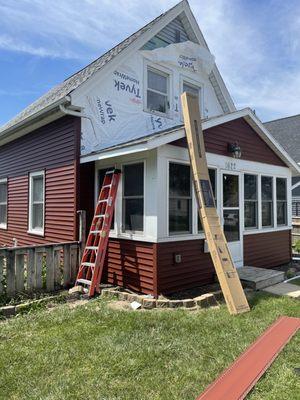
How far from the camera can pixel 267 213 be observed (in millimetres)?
9922

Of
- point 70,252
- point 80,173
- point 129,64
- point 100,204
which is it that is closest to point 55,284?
point 70,252

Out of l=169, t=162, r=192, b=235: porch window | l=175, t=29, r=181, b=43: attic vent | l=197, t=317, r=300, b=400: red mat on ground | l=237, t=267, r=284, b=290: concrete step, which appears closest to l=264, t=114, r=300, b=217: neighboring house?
l=175, t=29, r=181, b=43: attic vent

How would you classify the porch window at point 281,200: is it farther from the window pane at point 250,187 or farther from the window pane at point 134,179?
the window pane at point 134,179

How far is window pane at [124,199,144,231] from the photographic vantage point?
7.04 m

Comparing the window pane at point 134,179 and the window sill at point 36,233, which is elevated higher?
the window pane at point 134,179

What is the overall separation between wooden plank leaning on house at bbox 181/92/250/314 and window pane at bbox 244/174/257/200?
8.49 ft

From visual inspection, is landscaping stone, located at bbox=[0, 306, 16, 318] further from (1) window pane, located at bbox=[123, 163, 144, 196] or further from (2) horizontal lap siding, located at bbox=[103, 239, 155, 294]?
(1) window pane, located at bbox=[123, 163, 144, 196]

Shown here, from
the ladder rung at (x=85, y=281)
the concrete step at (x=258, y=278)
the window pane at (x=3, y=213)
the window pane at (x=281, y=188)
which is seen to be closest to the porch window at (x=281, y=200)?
the window pane at (x=281, y=188)

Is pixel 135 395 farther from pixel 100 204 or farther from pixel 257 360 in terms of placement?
pixel 100 204

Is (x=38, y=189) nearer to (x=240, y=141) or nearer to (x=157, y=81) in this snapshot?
(x=157, y=81)

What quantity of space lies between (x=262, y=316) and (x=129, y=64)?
271 inches

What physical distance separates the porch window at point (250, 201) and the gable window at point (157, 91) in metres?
3.12

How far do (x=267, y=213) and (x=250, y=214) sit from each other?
90 centimetres

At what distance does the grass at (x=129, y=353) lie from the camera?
338 cm
